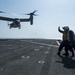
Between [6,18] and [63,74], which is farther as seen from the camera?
[6,18]

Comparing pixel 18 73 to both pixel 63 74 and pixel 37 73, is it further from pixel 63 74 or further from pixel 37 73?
pixel 63 74

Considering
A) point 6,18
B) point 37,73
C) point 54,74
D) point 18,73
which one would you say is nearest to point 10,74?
point 18,73

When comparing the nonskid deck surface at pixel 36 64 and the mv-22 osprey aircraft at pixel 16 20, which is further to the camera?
the mv-22 osprey aircraft at pixel 16 20

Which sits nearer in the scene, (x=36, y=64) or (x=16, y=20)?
(x=36, y=64)

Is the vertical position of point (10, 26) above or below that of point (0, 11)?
below

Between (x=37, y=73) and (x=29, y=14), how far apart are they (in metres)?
84.1

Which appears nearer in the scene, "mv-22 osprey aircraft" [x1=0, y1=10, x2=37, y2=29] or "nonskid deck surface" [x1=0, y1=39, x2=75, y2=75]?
"nonskid deck surface" [x1=0, y1=39, x2=75, y2=75]

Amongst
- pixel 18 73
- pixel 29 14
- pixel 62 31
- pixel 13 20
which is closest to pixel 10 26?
pixel 13 20

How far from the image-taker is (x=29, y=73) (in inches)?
365

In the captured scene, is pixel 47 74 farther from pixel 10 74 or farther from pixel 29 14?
pixel 29 14

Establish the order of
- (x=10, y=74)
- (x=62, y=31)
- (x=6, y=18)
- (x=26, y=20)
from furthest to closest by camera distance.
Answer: (x=26, y=20) → (x=6, y=18) → (x=62, y=31) → (x=10, y=74)

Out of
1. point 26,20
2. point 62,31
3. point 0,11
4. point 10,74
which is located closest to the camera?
point 10,74

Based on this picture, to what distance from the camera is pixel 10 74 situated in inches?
353

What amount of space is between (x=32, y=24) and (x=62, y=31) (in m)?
66.8
